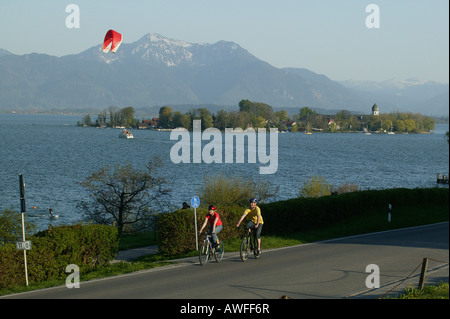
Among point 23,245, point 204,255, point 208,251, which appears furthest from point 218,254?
point 23,245

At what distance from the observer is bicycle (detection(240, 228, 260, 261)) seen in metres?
17.3

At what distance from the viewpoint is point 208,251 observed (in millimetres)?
17062

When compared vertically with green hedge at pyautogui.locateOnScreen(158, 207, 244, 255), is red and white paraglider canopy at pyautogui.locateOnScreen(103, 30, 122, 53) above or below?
above

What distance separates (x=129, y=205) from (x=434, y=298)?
77.5 ft

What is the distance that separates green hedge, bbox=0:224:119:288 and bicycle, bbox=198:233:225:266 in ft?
11.4

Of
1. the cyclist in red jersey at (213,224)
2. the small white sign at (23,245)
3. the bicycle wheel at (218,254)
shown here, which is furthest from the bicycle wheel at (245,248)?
the small white sign at (23,245)

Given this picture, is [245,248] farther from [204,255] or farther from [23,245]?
[23,245]

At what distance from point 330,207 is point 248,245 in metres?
9.56

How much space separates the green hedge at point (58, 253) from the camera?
50.3ft

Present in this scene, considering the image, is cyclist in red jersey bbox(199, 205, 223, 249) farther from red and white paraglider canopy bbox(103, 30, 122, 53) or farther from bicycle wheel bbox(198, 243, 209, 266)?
red and white paraglider canopy bbox(103, 30, 122, 53)

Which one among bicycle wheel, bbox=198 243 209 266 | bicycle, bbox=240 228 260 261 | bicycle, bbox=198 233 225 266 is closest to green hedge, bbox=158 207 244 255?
bicycle, bbox=198 233 225 266

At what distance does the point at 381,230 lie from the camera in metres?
25.0

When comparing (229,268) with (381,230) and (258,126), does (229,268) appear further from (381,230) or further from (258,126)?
(258,126)
